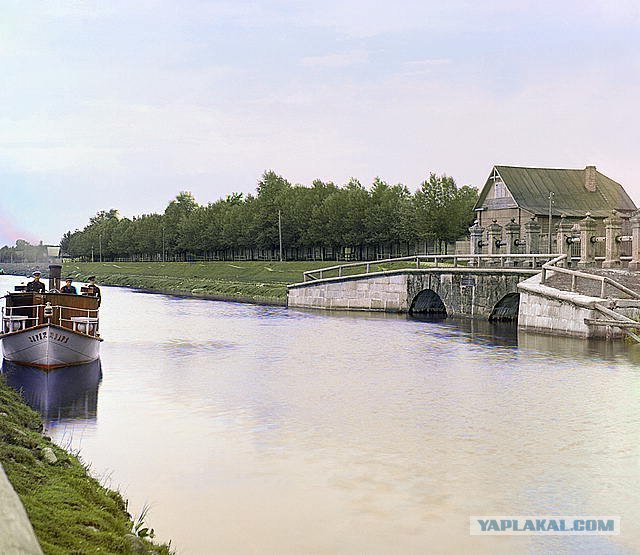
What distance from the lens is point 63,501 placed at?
33.8 feet

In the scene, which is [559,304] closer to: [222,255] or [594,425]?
[594,425]

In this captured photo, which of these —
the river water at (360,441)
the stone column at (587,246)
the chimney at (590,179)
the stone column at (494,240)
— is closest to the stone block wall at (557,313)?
the river water at (360,441)

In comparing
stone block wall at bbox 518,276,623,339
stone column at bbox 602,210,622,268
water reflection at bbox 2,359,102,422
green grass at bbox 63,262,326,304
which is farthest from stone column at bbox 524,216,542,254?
water reflection at bbox 2,359,102,422

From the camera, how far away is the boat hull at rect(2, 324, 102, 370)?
2559cm

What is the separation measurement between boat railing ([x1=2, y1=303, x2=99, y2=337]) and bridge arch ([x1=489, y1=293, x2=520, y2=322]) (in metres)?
22.2

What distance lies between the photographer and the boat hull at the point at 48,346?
84.0ft

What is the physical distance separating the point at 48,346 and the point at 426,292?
94.4ft

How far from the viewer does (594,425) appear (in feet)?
59.2

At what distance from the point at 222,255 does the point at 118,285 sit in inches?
1229

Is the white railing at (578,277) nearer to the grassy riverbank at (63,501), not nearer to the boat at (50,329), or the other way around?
the boat at (50,329)

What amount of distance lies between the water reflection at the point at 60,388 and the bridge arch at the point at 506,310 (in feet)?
73.4

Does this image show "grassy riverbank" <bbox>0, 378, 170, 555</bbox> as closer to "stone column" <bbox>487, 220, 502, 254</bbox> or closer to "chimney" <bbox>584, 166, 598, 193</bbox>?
"stone column" <bbox>487, 220, 502, 254</bbox>

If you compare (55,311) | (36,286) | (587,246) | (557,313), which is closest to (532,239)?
(587,246)

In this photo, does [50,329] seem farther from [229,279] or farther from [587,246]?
[229,279]
